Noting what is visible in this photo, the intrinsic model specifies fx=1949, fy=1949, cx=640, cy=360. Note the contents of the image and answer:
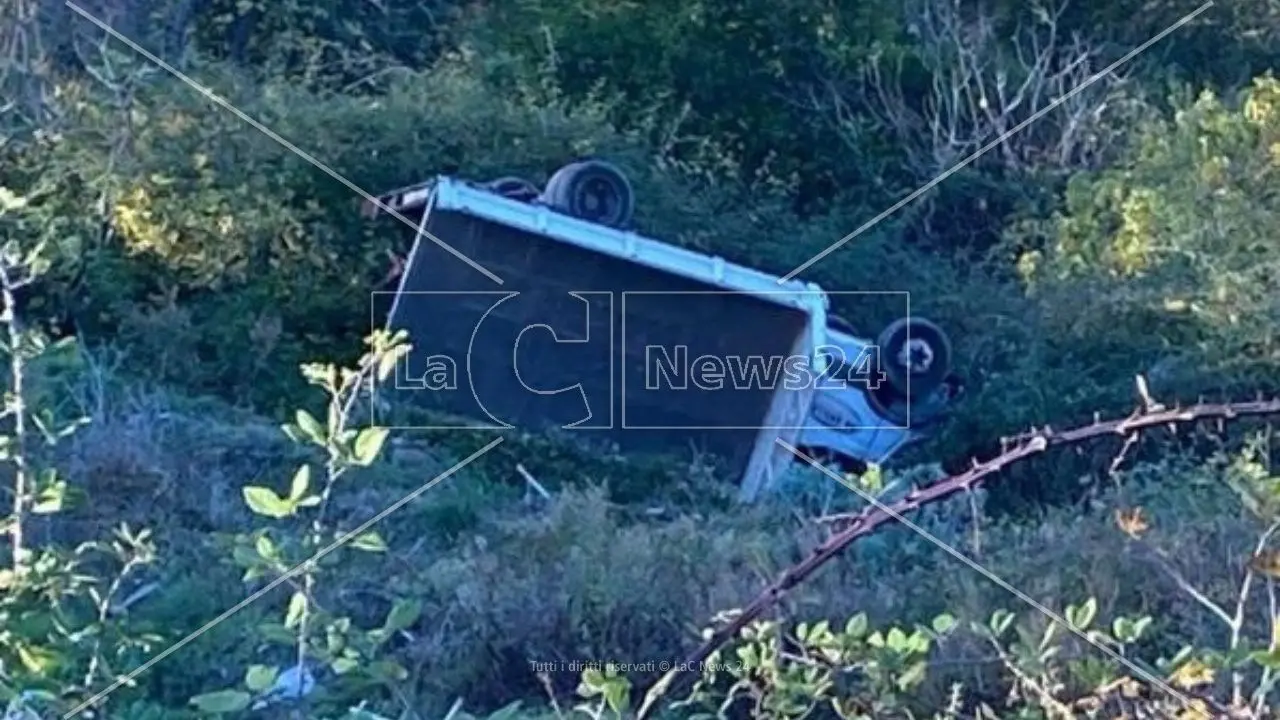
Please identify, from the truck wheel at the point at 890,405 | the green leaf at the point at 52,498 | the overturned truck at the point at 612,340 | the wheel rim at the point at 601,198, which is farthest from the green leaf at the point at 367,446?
the wheel rim at the point at 601,198

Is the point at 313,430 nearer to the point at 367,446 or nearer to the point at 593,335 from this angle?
the point at 367,446

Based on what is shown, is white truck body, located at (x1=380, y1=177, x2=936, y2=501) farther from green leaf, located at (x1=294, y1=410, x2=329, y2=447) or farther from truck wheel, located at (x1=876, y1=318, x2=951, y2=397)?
green leaf, located at (x1=294, y1=410, x2=329, y2=447)

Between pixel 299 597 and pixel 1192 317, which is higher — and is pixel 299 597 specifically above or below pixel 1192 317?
above

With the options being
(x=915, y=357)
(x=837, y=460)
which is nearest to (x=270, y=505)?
(x=837, y=460)

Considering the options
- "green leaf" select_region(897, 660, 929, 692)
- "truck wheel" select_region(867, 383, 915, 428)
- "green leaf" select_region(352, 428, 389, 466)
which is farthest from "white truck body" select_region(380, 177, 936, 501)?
"green leaf" select_region(352, 428, 389, 466)

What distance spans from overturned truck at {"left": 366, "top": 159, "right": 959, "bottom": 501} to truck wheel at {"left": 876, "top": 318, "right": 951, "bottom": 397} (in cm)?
45

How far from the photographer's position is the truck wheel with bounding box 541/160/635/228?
319 inches

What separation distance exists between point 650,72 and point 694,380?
4.00 m

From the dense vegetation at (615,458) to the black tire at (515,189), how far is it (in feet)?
1.76

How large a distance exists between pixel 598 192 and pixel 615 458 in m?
1.71

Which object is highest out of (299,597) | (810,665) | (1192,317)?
(299,597)

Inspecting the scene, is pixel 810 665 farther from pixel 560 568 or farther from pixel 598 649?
pixel 560 568

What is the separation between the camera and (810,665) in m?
2.80

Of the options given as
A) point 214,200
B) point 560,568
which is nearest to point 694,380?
point 214,200
